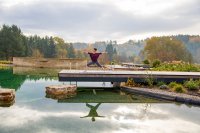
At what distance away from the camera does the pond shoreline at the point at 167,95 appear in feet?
56.4

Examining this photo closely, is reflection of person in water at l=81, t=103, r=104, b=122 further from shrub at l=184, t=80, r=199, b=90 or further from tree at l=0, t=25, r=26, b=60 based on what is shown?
tree at l=0, t=25, r=26, b=60

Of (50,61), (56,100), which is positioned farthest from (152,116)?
(50,61)

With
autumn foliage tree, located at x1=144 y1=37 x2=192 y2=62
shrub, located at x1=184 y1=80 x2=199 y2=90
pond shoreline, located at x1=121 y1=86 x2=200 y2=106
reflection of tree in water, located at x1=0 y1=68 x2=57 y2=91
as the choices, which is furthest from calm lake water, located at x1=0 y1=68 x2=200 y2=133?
autumn foliage tree, located at x1=144 y1=37 x2=192 y2=62

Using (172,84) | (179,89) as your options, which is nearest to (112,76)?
(172,84)

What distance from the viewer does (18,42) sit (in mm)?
67625

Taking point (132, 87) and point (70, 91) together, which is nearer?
point (70, 91)

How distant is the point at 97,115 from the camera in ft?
47.1

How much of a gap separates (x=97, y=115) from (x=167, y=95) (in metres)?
5.85

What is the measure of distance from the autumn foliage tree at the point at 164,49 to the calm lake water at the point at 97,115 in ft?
212

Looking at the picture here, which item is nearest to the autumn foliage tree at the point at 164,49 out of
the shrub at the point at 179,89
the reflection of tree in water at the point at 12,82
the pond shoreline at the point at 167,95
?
the reflection of tree in water at the point at 12,82

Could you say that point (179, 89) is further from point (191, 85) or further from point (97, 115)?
point (97, 115)

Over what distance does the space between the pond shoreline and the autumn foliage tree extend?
6195 centimetres

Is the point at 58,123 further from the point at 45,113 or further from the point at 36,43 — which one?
the point at 36,43

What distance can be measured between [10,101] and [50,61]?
37667 mm
